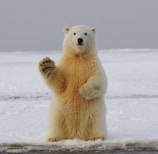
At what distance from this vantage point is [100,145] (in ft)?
15.1

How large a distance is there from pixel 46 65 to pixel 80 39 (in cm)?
49

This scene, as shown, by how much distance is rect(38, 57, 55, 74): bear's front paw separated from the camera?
4.67 m

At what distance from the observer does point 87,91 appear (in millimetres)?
4707

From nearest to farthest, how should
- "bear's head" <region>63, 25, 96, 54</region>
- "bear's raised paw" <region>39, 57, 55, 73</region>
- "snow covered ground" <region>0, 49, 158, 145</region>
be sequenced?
"bear's raised paw" <region>39, 57, 55, 73</region> → "bear's head" <region>63, 25, 96, 54</region> → "snow covered ground" <region>0, 49, 158, 145</region>

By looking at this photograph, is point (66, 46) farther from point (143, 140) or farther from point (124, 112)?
point (124, 112)

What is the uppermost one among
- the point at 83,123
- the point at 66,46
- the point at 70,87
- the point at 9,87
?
the point at 9,87

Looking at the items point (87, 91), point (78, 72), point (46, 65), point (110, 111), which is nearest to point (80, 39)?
point (78, 72)

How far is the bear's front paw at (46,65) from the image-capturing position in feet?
15.3

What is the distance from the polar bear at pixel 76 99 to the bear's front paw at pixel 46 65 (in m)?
0.09

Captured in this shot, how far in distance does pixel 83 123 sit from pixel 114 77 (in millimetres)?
9396

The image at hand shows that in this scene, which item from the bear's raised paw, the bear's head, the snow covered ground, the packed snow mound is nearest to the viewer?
the packed snow mound

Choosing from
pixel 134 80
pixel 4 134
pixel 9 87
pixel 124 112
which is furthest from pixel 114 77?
pixel 4 134

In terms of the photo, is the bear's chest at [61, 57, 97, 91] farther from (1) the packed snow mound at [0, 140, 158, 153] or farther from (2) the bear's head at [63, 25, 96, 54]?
(1) the packed snow mound at [0, 140, 158, 153]

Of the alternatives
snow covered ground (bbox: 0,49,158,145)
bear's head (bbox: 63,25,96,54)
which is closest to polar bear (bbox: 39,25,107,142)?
bear's head (bbox: 63,25,96,54)
